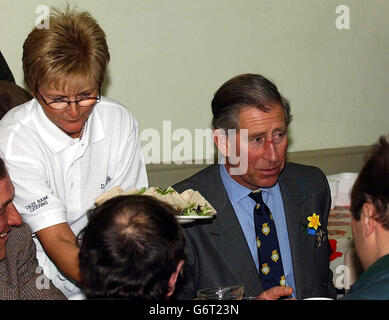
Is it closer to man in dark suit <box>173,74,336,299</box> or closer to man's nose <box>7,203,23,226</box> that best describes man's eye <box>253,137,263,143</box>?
man in dark suit <box>173,74,336,299</box>

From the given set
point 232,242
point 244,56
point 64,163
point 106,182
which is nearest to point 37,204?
point 64,163

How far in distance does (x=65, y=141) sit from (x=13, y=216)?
1.19ft

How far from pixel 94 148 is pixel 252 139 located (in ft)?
2.01

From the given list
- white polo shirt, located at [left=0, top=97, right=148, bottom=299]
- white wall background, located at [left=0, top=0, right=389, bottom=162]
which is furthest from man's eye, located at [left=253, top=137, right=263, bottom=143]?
white wall background, located at [left=0, top=0, right=389, bottom=162]

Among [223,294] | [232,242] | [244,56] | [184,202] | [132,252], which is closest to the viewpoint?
[132,252]

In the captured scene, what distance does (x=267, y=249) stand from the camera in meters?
2.49

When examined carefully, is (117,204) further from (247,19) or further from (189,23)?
(247,19)

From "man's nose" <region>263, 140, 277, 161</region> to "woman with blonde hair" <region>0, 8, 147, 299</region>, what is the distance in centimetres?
53

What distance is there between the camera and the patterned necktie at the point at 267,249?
2465 millimetres

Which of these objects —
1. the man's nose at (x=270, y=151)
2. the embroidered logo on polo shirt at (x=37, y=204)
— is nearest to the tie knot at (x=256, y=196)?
the man's nose at (x=270, y=151)

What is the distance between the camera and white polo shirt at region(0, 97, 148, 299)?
2.39 m

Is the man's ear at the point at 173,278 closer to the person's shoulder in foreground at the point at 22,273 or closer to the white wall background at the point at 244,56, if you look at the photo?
the person's shoulder in foreground at the point at 22,273

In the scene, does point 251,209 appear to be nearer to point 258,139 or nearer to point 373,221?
point 258,139
